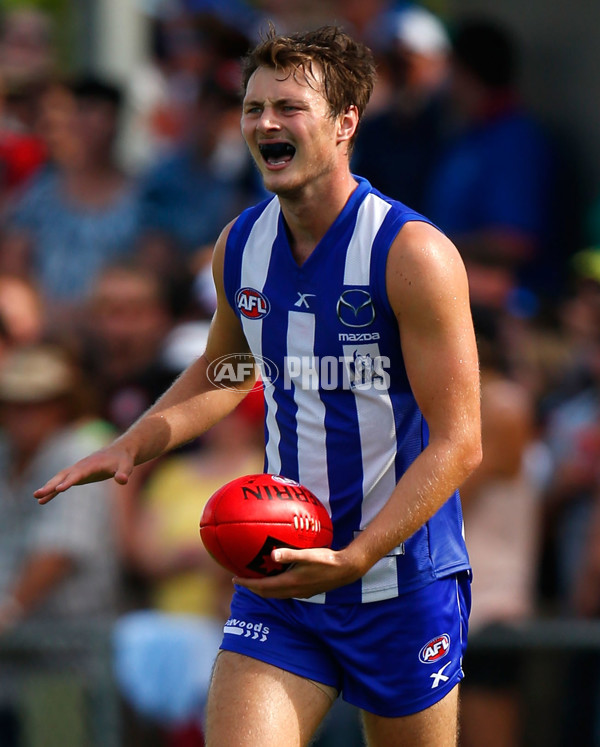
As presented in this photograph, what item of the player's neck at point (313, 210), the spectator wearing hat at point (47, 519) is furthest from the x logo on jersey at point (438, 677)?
the spectator wearing hat at point (47, 519)

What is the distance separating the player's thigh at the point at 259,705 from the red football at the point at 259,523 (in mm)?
381

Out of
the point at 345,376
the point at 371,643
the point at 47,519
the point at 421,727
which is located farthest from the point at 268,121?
the point at 47,519

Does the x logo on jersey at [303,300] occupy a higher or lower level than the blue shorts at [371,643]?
higher

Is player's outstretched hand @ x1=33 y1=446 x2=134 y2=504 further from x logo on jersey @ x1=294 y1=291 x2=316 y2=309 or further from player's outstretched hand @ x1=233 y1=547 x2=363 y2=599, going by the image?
x logo on jersey @ x1=294 y1=291 x2=316 y2=309

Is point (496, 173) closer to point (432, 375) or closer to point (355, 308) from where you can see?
point (355, 308)

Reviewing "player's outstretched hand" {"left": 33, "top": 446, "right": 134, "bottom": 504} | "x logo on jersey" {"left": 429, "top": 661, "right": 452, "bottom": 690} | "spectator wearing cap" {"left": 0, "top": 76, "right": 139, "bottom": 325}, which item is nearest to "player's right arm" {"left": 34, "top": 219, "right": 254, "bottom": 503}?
"player's outstretched hand" {"left": 33, "top": 446, "right": 134, "bottom": 504}

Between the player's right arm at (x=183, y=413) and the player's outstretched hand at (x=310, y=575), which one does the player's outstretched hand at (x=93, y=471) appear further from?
the player's outstretched hand at (x=310, y=575)

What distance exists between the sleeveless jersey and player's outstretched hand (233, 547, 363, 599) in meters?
0.44

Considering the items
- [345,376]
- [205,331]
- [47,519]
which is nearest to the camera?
[345,376]

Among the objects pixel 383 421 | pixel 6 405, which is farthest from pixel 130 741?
pixel 383 421

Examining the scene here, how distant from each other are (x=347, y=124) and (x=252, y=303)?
0.62 meters

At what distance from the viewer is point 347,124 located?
4.19m

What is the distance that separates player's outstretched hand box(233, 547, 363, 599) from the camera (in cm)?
373

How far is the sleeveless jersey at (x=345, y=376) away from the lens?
4.09 meters
